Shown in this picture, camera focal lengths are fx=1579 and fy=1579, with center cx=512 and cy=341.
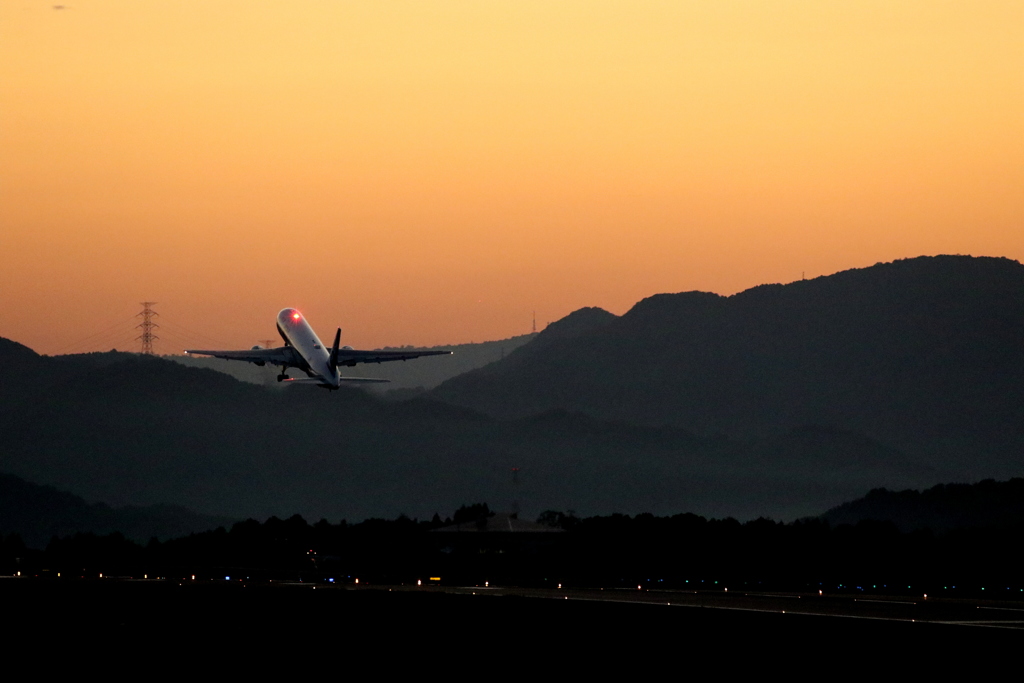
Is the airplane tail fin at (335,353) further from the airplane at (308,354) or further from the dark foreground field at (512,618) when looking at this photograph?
the dark foreground field at (512,618)

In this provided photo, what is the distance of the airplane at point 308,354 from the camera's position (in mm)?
166375

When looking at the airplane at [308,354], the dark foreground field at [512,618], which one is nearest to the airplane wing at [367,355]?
the airplane at [308,354]

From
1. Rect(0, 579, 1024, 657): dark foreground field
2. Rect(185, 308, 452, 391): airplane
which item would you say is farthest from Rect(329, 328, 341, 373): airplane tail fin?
Rect(0, 579, 1024, 657): dark foreground field

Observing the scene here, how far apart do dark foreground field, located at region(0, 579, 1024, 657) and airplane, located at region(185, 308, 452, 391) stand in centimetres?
3359

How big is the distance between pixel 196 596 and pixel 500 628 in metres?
42.0

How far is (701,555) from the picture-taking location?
19775 cm

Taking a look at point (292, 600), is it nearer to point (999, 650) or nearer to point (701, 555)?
point (999, 650)

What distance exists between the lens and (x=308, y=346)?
168 meters

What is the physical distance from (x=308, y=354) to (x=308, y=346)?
1135 millimetres

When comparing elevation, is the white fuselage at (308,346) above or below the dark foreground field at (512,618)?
above

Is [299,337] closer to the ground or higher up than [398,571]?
higher up

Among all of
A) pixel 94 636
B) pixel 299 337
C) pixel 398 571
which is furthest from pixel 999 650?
pixel 398 571

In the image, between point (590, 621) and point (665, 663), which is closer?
point (665, 663)

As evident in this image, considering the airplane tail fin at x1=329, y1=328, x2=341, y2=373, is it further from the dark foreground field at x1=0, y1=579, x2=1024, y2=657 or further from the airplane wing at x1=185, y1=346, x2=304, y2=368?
the dark foreground field at x1=0, y1=579, x2=1024, y2=657
